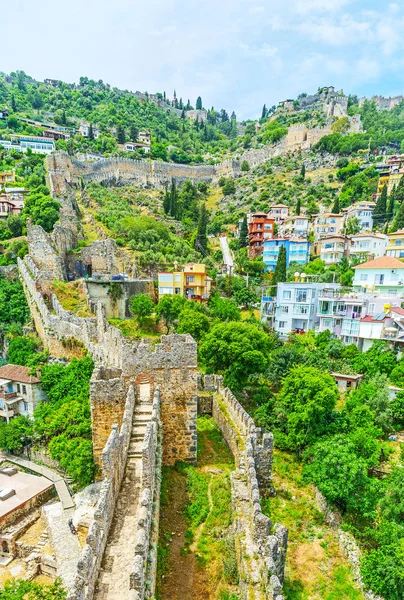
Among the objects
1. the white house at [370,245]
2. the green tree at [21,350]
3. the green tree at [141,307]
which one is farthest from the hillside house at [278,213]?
the green tree at [21,350]

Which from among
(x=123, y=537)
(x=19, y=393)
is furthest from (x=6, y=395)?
(x=123, y=537)

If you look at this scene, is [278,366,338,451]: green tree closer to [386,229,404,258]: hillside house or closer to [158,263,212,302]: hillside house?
[158,263,212,302]: hillside house

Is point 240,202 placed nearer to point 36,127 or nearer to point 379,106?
point 36,127

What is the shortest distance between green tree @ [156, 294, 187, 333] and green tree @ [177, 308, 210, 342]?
2.33 m

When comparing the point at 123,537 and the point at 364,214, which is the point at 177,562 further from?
the point at 364,214

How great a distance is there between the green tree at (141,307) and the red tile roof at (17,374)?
39.7 ft

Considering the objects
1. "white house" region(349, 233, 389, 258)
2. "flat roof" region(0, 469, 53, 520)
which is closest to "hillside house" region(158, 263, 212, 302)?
"white house" region(349, 233, 389, 258)

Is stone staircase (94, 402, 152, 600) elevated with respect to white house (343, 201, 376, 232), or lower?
lower

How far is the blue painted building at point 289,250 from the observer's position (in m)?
58.5

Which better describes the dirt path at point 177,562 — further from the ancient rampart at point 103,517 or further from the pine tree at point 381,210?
the pine tree at point 381,210

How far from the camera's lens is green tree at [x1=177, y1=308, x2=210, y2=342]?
110 ft

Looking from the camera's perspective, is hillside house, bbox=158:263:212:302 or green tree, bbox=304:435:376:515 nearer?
green tree, bbox=304:435:376:515

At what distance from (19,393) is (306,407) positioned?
20777mm

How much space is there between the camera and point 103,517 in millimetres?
8391
